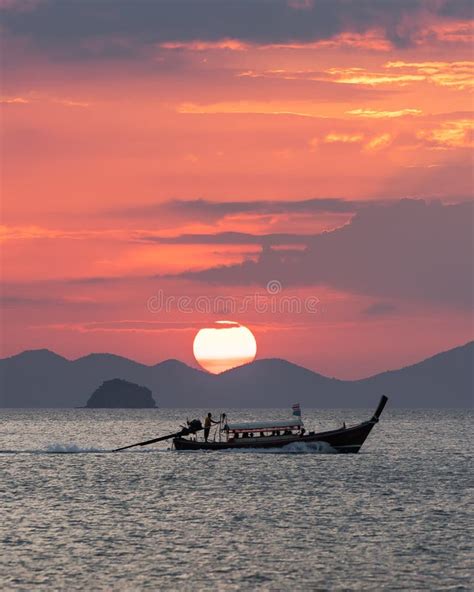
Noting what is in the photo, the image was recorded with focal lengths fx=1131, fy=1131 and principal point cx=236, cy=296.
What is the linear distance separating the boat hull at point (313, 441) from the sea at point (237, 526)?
14.1ft

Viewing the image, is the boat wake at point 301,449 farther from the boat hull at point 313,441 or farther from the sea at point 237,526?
the sea at point 237,526

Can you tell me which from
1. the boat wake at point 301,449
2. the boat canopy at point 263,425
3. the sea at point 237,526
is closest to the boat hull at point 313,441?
the boat wake at point 301,449

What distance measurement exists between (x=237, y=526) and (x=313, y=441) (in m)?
55.0

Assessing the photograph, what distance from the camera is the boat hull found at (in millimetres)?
118306

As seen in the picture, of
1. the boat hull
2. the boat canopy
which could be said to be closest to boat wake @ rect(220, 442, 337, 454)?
the boat hull

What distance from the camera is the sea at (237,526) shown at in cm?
4828

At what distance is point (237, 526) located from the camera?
64188 mm

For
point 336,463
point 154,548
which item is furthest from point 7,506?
point 336,463

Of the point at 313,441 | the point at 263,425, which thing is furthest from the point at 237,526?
the point at 313,441

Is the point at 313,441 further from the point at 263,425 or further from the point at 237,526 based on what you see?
the point at 237,526

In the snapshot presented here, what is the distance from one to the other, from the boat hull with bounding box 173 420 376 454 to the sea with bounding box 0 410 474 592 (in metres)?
4.28

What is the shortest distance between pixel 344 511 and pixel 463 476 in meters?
31.7

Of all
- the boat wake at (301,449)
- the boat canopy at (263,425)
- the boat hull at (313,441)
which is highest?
the boat canopy at (263,425)

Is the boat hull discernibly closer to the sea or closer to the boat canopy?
the boat canopy
